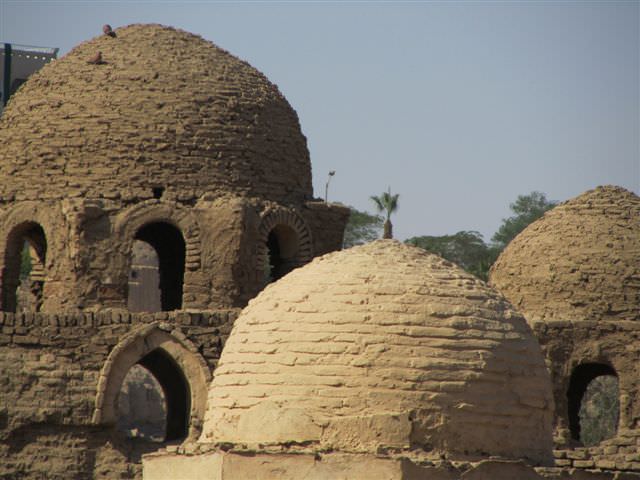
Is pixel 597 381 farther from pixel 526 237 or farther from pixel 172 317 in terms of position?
pixel 172 317

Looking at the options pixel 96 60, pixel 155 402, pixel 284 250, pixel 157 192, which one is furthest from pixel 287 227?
pixel 155 402

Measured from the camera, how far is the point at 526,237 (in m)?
28.0

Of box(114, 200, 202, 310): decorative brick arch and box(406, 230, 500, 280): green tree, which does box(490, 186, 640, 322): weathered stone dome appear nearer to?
box(114, 200, 202, 310): decorative brick arch

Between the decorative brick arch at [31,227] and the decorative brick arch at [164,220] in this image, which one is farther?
the decorative brick arch at [31,227]

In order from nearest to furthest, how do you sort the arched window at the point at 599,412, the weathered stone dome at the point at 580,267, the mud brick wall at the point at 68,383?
the mud brick wall at the point at 68,383 < the weathered stone dome at the point at 580,267 < the arched window at the point at 599,412

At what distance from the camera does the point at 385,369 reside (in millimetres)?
14711

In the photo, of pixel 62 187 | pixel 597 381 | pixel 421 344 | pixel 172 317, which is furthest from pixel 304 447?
pixel 597 381

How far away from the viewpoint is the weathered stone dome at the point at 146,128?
88.5ft

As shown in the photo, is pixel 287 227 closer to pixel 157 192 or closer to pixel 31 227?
pixel 157 192

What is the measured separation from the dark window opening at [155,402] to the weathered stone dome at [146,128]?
8.23 feet

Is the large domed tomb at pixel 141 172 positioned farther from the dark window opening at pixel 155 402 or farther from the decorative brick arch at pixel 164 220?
the dark window opening at pixel 155 402

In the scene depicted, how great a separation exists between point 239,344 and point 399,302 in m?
1.33

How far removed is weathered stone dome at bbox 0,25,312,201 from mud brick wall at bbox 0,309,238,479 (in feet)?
6.95

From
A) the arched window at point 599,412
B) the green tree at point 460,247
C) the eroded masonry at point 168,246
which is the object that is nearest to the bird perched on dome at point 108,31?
the eroded masonry at point 168,246
